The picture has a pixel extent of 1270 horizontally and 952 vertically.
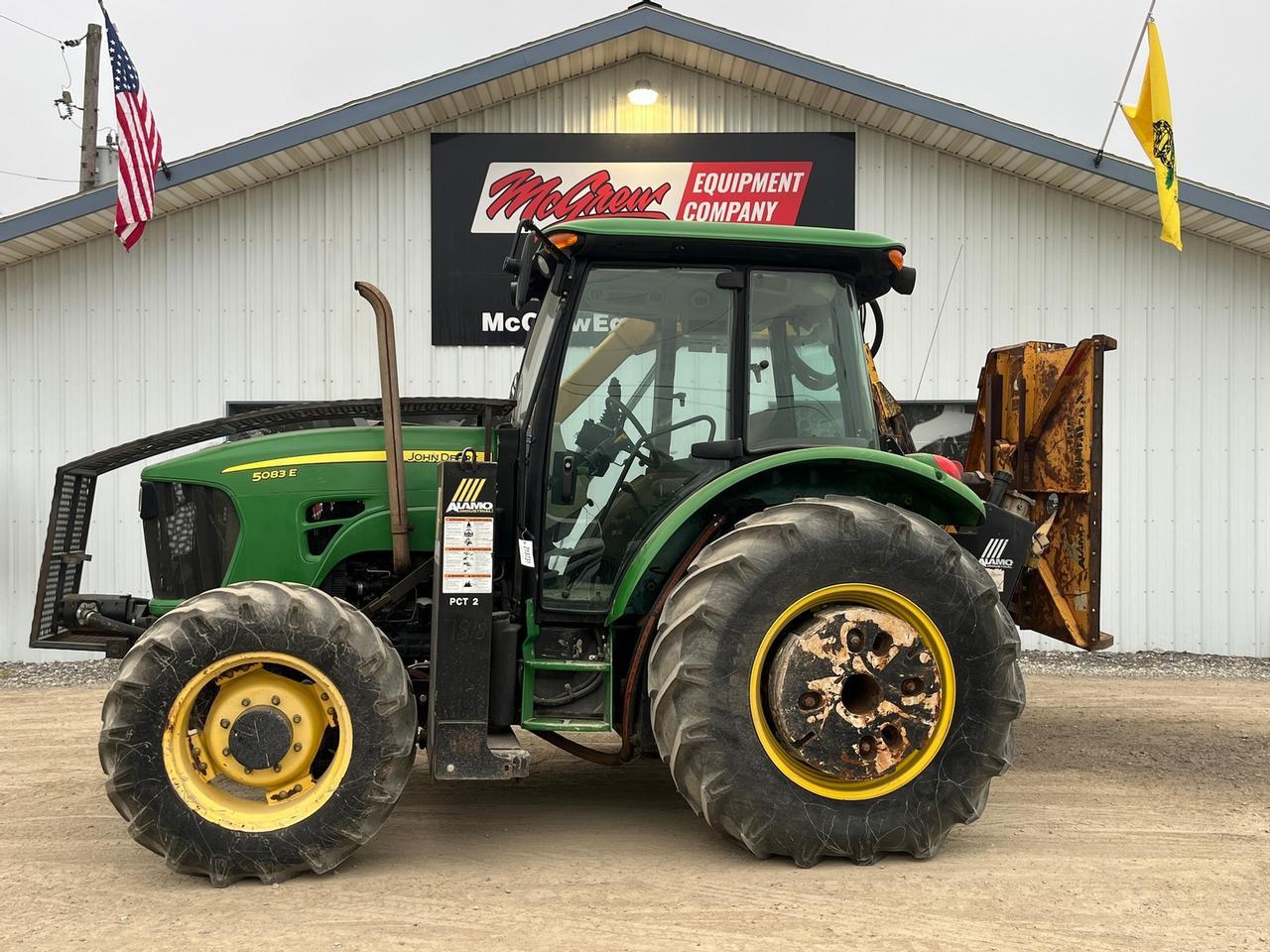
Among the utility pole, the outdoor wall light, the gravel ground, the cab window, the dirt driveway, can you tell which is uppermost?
the utility pole

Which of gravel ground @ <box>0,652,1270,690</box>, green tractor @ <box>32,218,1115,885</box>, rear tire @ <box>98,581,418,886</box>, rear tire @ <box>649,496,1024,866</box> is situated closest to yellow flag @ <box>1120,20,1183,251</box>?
gravel ground @ <box>0,652,1270,690</box>

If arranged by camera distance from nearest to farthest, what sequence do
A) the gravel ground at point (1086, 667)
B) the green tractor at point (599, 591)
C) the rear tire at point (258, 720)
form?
the rear tire at point (258, 720) → the green tractor at point (599, 591) → the gravel ground at point (1086, 667)

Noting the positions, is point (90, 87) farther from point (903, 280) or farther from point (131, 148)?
point (903, 280)

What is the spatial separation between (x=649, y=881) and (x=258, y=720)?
148cm

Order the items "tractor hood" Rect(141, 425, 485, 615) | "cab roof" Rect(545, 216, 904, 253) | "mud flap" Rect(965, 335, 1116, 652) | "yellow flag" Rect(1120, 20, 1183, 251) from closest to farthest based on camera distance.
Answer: "cab roof" Rect(545, 216, 904, 253), "tractor hood" Rect(141, 425, 485, 615), "mud flap" Rect(965, 335, 1116, 652), "yellow flag" Rect(1120, 20, 1183, 251)

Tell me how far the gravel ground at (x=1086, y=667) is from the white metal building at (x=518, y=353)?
165 mm

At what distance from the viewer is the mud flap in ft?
17.6

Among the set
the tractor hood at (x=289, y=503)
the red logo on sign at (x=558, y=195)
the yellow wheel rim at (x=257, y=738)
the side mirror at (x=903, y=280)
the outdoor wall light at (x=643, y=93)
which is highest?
the outdoor wall light at (x=643, y=93)

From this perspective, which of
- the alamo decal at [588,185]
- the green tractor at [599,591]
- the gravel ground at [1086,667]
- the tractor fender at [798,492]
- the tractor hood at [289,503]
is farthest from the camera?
the alamo decal at [588,185]

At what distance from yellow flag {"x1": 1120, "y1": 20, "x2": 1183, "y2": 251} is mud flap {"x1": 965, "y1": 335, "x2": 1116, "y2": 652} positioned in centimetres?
342

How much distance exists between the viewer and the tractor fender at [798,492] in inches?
160

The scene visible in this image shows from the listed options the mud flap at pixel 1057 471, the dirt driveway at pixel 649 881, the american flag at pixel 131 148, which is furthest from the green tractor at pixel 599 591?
the american flag at pixel 131 148

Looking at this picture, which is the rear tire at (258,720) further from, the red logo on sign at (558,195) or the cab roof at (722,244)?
the red logo on sign at (558,195)

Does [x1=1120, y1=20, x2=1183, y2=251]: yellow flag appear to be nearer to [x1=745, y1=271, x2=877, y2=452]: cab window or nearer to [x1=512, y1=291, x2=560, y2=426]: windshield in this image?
[x1=745, y1=271, x2=877, y2=452]: cab window
